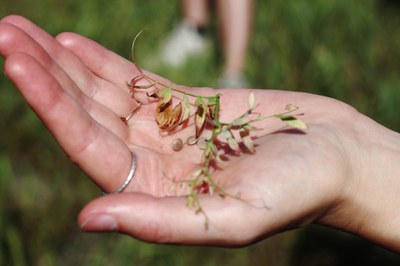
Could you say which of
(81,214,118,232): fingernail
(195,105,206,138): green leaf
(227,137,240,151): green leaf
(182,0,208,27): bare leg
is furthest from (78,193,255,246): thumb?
(182,0,208,27): bare leg

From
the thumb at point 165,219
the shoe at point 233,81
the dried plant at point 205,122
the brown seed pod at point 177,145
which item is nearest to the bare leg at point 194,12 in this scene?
the shoe at point 233,81

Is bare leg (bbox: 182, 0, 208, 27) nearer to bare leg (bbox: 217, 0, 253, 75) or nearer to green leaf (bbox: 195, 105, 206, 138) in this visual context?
bare leg (bbox: 217, 0, 253, 75)

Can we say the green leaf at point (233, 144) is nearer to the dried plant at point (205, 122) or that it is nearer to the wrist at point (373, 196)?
the dried plant at point (205, 122)

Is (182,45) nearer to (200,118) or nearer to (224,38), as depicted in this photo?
(224,38)

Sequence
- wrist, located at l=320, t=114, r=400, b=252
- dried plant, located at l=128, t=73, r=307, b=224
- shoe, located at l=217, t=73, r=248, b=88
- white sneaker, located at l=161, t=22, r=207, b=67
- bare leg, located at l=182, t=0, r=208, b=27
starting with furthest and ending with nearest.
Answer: bare leg, located at l=182, t=0, r=208, b=27 → white sneaker, located at l=161, t=22, r=207, b=67 → shoe, located at l=217, t=73, r=248, b=88 → wrist, located at l=320, t=114, r=400, b=252 → dried plant, located at l=128, t=73, r=307, b=224

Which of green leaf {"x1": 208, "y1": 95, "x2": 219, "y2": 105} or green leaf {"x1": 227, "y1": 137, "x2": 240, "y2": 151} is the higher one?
green leaf {"x1": 208, "y1": 95, "x2": 219, "y2": 105}
